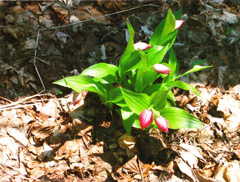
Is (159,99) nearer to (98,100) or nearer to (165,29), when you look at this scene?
(165,29)

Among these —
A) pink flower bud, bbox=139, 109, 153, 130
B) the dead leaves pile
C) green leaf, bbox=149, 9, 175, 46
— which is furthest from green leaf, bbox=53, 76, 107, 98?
green leaf, bbox=149, 9, 175, 46

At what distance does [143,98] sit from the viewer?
141cm

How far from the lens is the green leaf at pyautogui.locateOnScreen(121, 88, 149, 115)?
138cm

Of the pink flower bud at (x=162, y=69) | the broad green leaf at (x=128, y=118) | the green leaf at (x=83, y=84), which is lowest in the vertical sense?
the broad green leaf at (x=128, y=118)

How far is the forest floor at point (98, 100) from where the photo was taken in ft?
5.40

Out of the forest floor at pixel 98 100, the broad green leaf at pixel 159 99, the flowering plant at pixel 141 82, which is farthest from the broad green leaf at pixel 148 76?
the forest floor at pixel 98 100

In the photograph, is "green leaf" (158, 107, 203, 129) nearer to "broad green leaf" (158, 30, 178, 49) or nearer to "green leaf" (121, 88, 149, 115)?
"green leaf" (121, 88, 149, 115)

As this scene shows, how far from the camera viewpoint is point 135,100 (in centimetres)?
141

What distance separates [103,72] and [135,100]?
392mm

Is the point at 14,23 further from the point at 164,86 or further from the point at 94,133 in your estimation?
the point at 164,86

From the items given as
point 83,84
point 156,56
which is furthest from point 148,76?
point 83,84

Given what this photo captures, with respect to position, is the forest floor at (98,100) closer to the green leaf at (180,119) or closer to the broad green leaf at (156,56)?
the green leaf at (180,119)

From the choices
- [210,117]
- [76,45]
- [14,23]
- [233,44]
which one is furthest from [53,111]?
[233,44]

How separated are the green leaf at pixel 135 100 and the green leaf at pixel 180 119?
0.22 m
